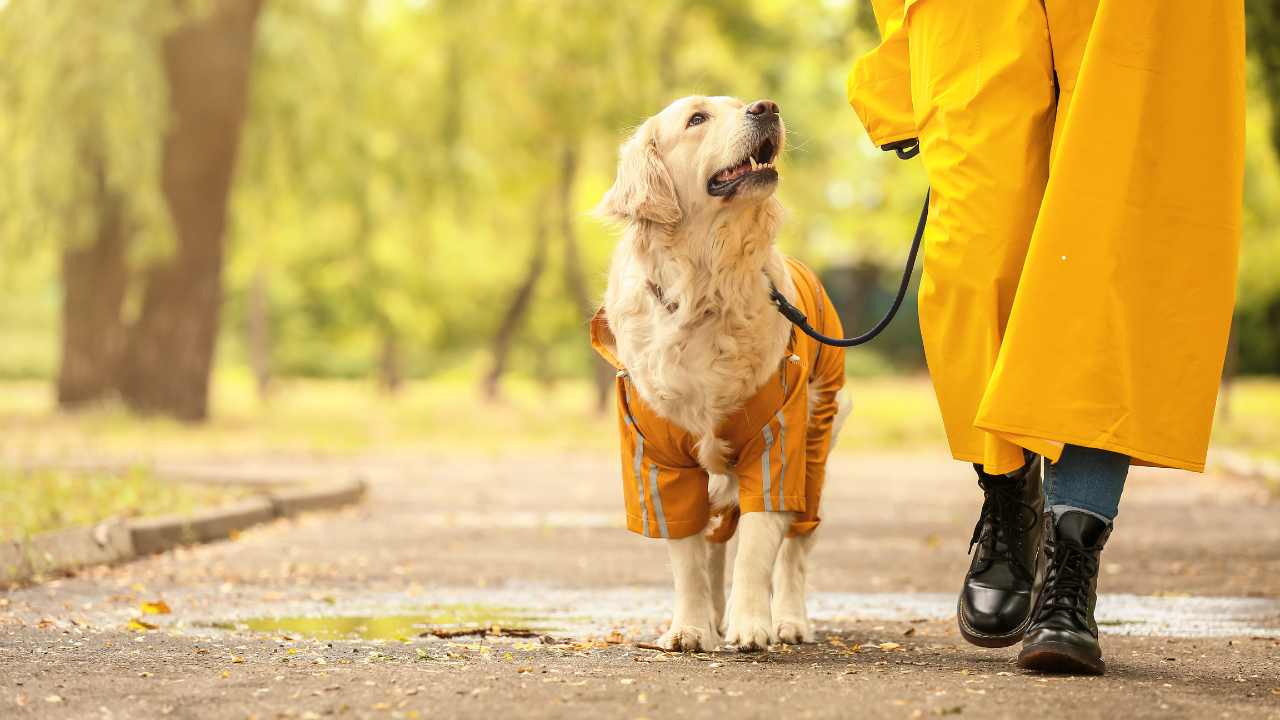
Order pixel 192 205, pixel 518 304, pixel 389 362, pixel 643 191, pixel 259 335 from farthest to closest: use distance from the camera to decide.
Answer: pixel 389 362
pixel 259 335
pixel 518 304
pixel 192 205
pixel 643 191

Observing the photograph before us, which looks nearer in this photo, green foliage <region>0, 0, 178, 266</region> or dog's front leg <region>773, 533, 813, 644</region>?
dog's front leg <region>773, 533, 813, 644</region>

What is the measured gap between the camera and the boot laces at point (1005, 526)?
404cm

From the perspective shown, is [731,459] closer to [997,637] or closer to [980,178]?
[997,637]

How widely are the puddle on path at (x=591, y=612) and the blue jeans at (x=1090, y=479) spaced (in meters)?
1.06

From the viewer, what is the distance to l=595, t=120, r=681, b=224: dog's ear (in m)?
4.50

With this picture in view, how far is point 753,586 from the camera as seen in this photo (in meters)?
4.26

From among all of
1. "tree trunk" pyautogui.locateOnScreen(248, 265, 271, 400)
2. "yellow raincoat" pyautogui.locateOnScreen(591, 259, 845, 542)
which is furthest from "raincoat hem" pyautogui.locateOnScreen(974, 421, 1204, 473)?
"tree trunk" pyautogui.locateOnScreen(248, 265, 271, 400)

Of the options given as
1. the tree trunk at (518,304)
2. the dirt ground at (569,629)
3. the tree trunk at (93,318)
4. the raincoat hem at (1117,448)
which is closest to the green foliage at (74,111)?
the tree trunk at (93,318)

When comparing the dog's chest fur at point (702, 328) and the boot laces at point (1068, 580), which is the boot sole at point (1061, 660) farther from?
the dog's chest fur at point (702, 328)

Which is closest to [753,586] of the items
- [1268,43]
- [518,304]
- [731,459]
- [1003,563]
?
[731,459]

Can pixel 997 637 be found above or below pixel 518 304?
below

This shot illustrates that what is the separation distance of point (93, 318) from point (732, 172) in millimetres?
15633

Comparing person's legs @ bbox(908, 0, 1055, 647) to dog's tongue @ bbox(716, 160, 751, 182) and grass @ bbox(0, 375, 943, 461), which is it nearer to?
dog's tongue @ bbox(716, 160, 751, 182)

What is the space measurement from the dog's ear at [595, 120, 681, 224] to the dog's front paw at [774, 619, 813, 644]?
49.1 inches
